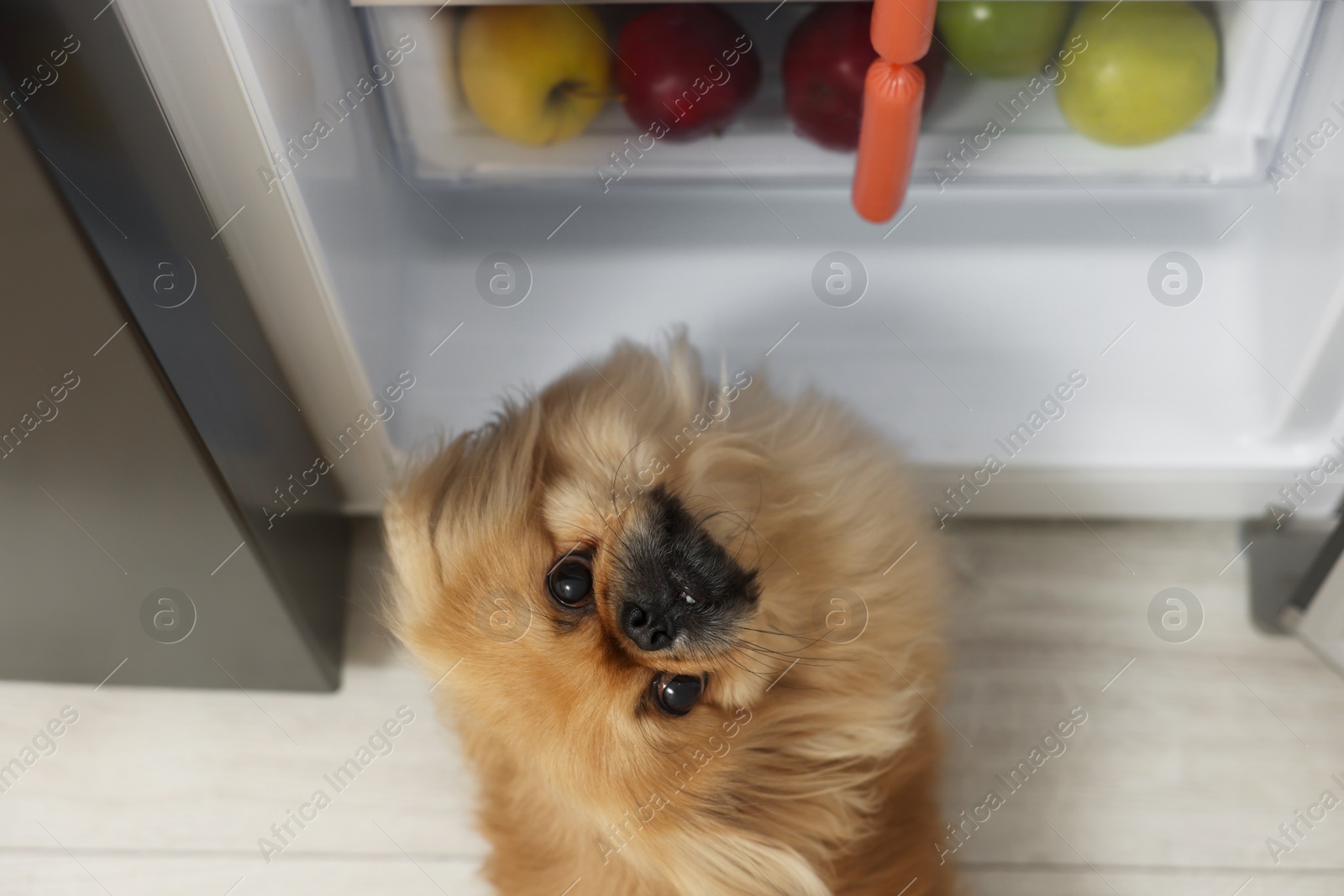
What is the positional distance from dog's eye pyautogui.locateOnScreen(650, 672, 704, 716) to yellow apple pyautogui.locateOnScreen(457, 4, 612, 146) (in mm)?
761

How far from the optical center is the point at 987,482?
5.27ft

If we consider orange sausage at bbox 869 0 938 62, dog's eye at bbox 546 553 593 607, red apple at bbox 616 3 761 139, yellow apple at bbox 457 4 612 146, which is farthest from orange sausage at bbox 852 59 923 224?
dog's eye at bbox 546 553 593 607

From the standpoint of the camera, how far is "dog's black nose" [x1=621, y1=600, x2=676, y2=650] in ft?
3.38

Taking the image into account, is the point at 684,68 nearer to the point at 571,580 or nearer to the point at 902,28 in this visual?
the point at 902,28

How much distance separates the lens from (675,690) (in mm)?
1071

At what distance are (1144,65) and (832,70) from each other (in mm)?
392

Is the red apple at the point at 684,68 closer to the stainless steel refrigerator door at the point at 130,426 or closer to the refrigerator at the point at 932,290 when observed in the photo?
the refrigerator at the point at 932,290

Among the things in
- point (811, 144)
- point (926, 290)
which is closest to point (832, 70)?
point (811, 144)

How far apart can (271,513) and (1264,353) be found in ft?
4.83

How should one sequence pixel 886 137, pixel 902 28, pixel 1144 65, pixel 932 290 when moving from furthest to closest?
1. pixel 932 290
2. pixel 1144 65
3. pixel 886 137
4. pixel 902 28

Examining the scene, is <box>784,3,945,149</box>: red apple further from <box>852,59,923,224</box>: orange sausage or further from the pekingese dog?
the pekingese dog

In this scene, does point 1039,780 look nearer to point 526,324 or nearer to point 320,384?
point 526,324

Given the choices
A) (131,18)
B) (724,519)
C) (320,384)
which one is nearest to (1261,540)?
(724,519)

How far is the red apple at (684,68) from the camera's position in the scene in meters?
1.32
